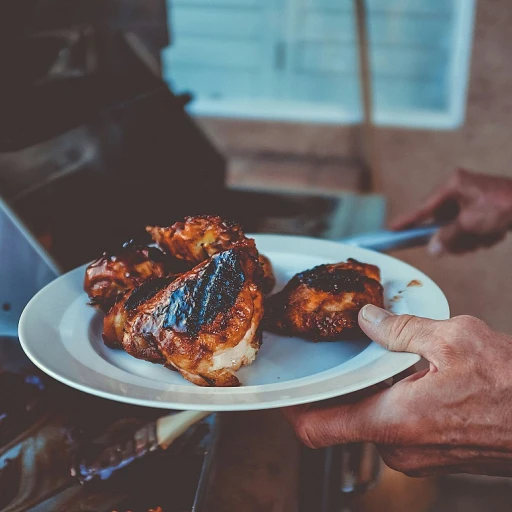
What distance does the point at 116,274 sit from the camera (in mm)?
1083

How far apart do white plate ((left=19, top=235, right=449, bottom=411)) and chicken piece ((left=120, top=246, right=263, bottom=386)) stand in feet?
0.12

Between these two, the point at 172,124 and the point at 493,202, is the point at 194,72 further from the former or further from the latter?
the point at 493,202

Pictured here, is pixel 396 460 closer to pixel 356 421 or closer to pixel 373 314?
pixel 356 421

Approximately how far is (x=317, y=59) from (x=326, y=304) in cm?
270

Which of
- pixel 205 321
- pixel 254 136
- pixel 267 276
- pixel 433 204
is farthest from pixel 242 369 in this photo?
pixel 254 136

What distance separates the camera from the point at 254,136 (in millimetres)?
3539

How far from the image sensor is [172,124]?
6.07 ft

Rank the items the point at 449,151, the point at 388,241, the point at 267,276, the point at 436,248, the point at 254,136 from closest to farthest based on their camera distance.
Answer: the point at 267,276
the point at 388,241
the point at 436,248
the point at 449,151
the point at 254,136

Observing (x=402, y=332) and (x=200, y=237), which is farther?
(x=200, y=237)

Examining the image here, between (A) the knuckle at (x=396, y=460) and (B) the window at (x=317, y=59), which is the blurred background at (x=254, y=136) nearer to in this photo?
(B) the window at (x=317, y=59)

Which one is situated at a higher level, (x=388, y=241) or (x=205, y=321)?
(x=205, y=321)

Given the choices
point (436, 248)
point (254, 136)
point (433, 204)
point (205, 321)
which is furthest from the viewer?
point (254, 136)

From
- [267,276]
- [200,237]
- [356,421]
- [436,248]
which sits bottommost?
[436,248]

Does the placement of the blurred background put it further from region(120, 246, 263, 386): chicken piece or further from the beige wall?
region(120, 246, 263, 386): chicken piece
